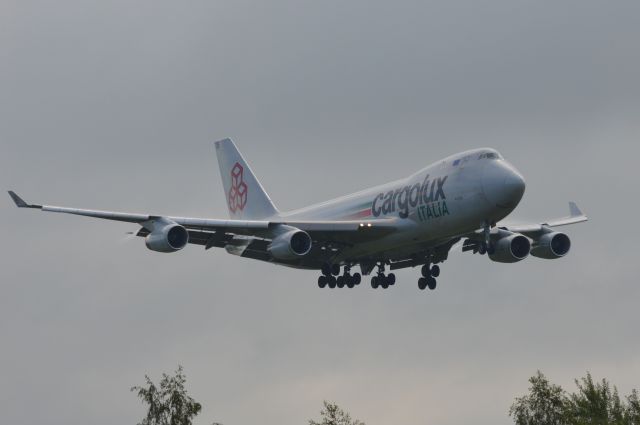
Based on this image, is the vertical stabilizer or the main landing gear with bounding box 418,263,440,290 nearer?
the main landing gear with bounding box 418,263,440,290

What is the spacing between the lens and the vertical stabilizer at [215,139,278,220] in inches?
3725

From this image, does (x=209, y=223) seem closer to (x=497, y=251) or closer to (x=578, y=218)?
(x=497, y=251)

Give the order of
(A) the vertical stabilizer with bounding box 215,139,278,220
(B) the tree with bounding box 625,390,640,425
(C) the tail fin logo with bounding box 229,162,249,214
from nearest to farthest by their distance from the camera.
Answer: (B) the tree with bounding box 625,390,640,425 → (A) the vertical stabilizer with bounding box 215,139,278,220 → (C) the tail fin logo with bounding box 229,162,249,214

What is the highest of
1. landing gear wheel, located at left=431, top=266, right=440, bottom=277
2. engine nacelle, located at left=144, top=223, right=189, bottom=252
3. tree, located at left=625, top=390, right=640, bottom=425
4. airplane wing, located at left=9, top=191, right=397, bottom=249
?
landing gear wheel, located at left=431, top=266, right=440, bottom=277

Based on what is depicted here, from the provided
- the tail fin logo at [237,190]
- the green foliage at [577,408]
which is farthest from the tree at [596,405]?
the tail fin logo at [237,190]

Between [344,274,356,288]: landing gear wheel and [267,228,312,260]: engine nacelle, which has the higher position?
[344,274,356,288]: landing gear wheel

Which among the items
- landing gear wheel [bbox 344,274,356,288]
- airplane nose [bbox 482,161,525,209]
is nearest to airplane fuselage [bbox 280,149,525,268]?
airplane nose [bbox 482,161,525,209]

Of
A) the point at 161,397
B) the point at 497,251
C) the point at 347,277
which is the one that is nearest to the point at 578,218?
the point at 497,251

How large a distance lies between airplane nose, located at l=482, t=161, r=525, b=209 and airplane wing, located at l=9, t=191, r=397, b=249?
6939mm

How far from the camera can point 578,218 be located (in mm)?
86750

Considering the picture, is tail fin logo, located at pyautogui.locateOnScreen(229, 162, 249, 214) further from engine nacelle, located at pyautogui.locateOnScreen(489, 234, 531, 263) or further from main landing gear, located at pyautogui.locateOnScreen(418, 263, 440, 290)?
engine nacelle, located at pyautogui.locateOnScreen(489, 234, 531, 263)

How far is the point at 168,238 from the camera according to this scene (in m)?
74.4

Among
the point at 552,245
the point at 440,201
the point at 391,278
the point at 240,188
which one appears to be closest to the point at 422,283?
the point at 391,278

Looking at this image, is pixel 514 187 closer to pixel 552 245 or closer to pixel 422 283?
pixel 552 245
